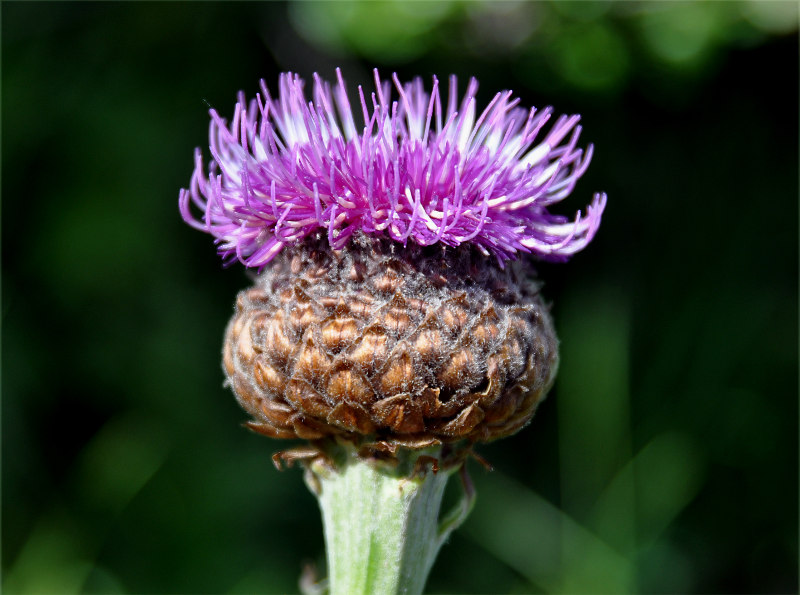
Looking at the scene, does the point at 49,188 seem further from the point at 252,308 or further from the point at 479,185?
the point at 479,185

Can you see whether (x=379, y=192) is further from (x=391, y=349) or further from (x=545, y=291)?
(x=545, y=291)

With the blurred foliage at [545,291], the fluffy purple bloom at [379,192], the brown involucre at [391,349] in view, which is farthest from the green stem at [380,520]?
the blurred foliage at [545,291]

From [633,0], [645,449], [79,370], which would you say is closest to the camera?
[633,0]

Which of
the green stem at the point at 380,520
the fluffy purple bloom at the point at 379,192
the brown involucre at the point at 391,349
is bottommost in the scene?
the green stem at the point at 380,520

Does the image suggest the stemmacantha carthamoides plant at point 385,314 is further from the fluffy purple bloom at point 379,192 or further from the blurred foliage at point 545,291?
the blurred foliage at point 545,291

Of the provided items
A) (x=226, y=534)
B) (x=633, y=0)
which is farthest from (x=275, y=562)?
(x=633, y=0)
